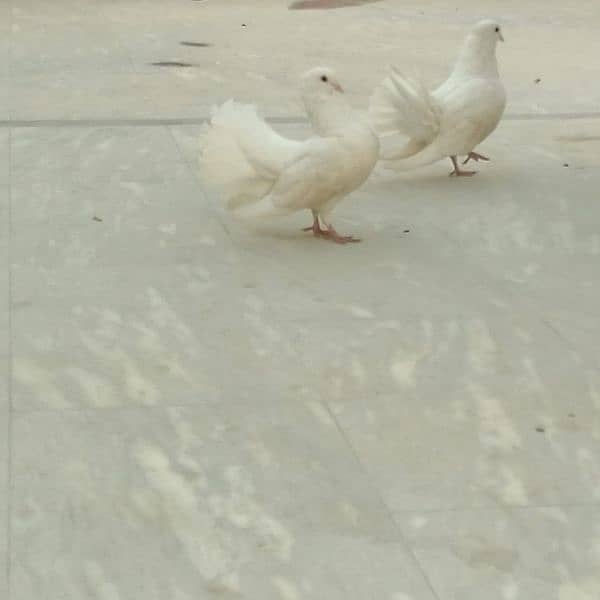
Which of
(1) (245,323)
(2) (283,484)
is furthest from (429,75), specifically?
(2) (283,484)

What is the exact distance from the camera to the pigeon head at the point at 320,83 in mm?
5523

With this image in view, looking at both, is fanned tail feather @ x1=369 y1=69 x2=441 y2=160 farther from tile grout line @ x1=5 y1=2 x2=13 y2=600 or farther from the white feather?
tile grout line @ x1=5 y1=2 x2=13 y2=600

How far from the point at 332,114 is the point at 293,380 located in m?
1.57

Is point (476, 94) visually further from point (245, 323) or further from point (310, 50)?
point (310, 50)

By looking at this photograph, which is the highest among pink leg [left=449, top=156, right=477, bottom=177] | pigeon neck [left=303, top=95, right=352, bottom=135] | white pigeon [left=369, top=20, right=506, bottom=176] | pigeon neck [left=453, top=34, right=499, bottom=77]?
pigeon neck [left=303, top=95, right=352, bottom=135]

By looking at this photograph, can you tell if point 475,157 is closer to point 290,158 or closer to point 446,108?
point 446,108

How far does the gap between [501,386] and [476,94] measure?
8.29 ft

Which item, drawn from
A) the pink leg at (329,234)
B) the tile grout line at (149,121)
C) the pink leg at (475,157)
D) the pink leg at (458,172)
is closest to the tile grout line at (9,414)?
the pink leg at (329,234)

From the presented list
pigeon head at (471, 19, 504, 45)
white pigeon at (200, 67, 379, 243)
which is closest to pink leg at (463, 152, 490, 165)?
pigeon head at (471, 19, 504, 45)

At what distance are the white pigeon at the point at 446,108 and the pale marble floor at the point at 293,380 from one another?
19cm

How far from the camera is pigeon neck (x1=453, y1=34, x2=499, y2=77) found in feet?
21.5

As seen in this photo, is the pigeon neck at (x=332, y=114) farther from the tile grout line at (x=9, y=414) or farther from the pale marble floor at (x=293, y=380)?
→ the tile grout line at (x=9, y=414)

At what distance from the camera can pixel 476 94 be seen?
6.43 metres

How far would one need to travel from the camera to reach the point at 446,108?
6.40 meters
